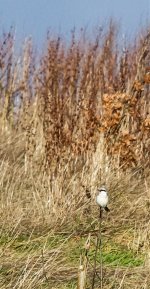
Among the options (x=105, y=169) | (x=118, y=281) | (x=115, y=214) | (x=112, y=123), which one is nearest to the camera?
(x=118, y=281)

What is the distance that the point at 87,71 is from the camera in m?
8.69

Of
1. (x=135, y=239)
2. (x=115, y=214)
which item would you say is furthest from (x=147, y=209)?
(x=135, y=239)

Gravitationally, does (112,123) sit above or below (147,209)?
above

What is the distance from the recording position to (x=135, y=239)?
4051 millimetres

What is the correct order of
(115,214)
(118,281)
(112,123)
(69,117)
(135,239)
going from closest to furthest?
(118,281), (135,239), (115,214), (112,123), (69,117)

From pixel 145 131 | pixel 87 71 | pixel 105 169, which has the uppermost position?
pixel 87 71

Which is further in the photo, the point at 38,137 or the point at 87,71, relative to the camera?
the point at 87,71

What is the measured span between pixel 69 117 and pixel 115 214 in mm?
1589

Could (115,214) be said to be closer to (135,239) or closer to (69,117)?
(135,239)

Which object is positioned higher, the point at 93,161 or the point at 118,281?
the point at 93,161

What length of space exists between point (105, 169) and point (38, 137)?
231cm

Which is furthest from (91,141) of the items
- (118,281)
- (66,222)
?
(118,281)

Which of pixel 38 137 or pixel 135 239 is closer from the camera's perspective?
pixel 135 239

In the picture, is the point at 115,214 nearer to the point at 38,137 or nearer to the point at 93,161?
the point at 93,161
